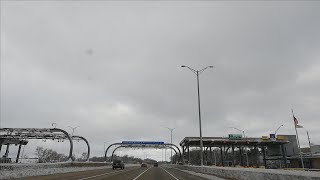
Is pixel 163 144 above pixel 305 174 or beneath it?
above

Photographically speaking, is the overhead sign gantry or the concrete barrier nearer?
the concrete barrier

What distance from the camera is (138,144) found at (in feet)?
346

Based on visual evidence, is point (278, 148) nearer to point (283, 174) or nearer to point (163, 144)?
point (163, 144)

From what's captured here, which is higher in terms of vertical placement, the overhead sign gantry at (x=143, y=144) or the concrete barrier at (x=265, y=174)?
the overhead sign gantry at (x=143, y=144)

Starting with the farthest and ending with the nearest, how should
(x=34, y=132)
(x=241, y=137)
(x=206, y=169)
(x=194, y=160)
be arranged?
(x=194, y=160) < (x=241, y=137) < (x=34, y=132) < (x=206, y=169)

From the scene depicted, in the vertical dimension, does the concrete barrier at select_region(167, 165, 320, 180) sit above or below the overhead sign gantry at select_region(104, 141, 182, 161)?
below

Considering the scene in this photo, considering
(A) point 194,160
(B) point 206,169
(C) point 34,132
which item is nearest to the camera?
(B) point 206,169

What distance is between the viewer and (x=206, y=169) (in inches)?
1176

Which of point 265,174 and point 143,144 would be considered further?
point 143,144

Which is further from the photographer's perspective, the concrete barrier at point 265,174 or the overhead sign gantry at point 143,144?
the overhead sign gantry at point 143,144

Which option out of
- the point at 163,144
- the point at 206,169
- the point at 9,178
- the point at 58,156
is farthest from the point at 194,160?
the point at 9,178

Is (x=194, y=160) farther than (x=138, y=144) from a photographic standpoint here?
Yes

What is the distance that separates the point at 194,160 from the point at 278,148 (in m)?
72.0

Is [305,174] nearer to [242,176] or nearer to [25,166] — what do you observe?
[242,176]
